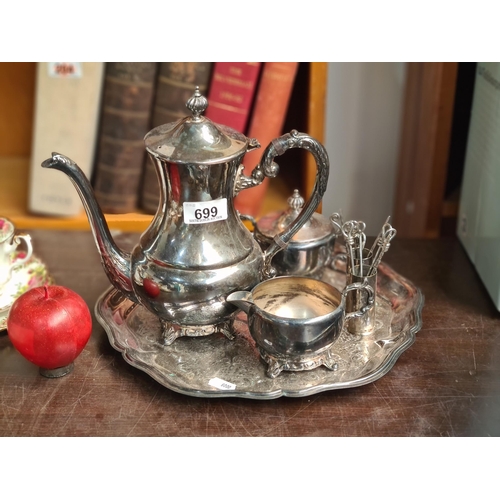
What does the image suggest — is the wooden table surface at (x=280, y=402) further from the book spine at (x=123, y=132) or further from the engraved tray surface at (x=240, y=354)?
the book spine at (x=123, y=132)

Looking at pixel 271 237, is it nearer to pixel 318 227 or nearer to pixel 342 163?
pixel 318 227

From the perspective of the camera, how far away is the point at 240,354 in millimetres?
816

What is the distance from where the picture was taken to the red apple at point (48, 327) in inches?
29.9

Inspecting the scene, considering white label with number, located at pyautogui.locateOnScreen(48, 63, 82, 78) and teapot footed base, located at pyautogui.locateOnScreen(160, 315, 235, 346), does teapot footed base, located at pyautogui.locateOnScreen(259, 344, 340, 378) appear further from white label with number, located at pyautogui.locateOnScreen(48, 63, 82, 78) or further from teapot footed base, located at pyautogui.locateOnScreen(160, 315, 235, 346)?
white label with number, located at pyautogui.locateOnScreen(48, 63, 82, 78)

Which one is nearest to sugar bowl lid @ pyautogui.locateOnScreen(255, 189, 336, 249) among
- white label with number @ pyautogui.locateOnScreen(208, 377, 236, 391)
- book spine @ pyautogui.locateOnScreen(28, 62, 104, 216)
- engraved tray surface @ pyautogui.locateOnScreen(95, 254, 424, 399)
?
engraved tray surface @ pyautogui.locateOnScreen(95, 254, 424, 399)

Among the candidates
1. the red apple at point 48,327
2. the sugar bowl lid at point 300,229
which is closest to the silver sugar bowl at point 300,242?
the sugar bowl lid at point 300,229

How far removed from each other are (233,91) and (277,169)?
43 cm

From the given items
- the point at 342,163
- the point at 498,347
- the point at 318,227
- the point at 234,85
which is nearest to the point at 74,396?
the point at 318,227

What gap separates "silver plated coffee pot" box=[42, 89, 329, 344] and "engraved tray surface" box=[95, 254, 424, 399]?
0.03 m

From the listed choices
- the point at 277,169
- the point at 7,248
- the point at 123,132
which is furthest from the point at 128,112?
the point at 277,169

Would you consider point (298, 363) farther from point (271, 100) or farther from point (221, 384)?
point (271, 100)

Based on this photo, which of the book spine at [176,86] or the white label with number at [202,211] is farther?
the book spine at [176,86]

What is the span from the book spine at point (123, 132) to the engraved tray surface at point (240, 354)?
370 millimetres
